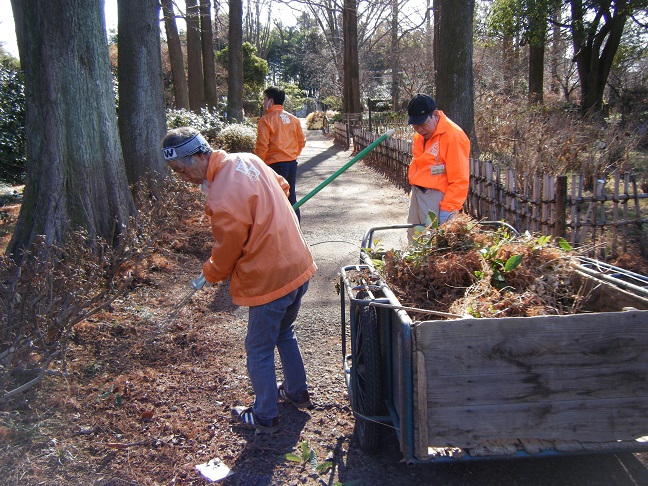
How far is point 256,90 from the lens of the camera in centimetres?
3509

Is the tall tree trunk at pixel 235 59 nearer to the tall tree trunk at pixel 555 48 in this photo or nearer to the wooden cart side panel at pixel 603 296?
the tall tree trunk at pixel 555 48

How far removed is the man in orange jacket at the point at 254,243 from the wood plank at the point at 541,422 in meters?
1.17

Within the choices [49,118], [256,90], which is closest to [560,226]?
[49,118]

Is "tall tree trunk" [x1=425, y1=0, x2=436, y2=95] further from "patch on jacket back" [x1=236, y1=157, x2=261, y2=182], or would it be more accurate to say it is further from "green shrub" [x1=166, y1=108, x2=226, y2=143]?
"patch on jacket back" [x1=236, y1=157, x2=261, y2=182]

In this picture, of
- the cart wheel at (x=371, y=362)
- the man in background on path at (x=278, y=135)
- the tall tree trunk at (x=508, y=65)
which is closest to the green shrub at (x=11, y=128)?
the man in background on path at (x=278, y=135)

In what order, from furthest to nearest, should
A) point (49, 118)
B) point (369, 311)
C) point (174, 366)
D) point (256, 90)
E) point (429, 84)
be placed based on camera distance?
point (256, 90) < point (429, 84) < point (49, 118) < point (174, 366) < point (369, 311)

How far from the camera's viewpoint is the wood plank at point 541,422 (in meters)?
2.33

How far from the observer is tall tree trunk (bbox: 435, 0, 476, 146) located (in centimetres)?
973

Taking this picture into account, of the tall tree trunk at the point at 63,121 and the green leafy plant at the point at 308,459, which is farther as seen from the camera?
the tall tree trunk at the point at 63,121

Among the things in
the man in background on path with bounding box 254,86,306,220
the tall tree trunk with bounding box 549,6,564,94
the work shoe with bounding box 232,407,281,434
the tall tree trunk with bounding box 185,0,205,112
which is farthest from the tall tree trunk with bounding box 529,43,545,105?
the work shoe with bounding box 232,407,281,434

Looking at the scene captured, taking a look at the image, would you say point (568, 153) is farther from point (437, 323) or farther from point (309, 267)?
point (437, 323)

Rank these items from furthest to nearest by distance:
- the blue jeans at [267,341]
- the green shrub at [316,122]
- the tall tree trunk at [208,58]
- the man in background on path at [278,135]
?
the green shrub at [316,122] < the tall tree trunk at [208,58] < the man in background on path at [278,135] < the blue jeans at [267,341]

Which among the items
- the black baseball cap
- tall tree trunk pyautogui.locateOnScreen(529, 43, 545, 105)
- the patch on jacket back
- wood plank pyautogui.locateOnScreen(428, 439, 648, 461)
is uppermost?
tall tree trunk pyautogui.locateOnScreen(529, 43, 545, 105)

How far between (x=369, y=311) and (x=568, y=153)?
270 inches
